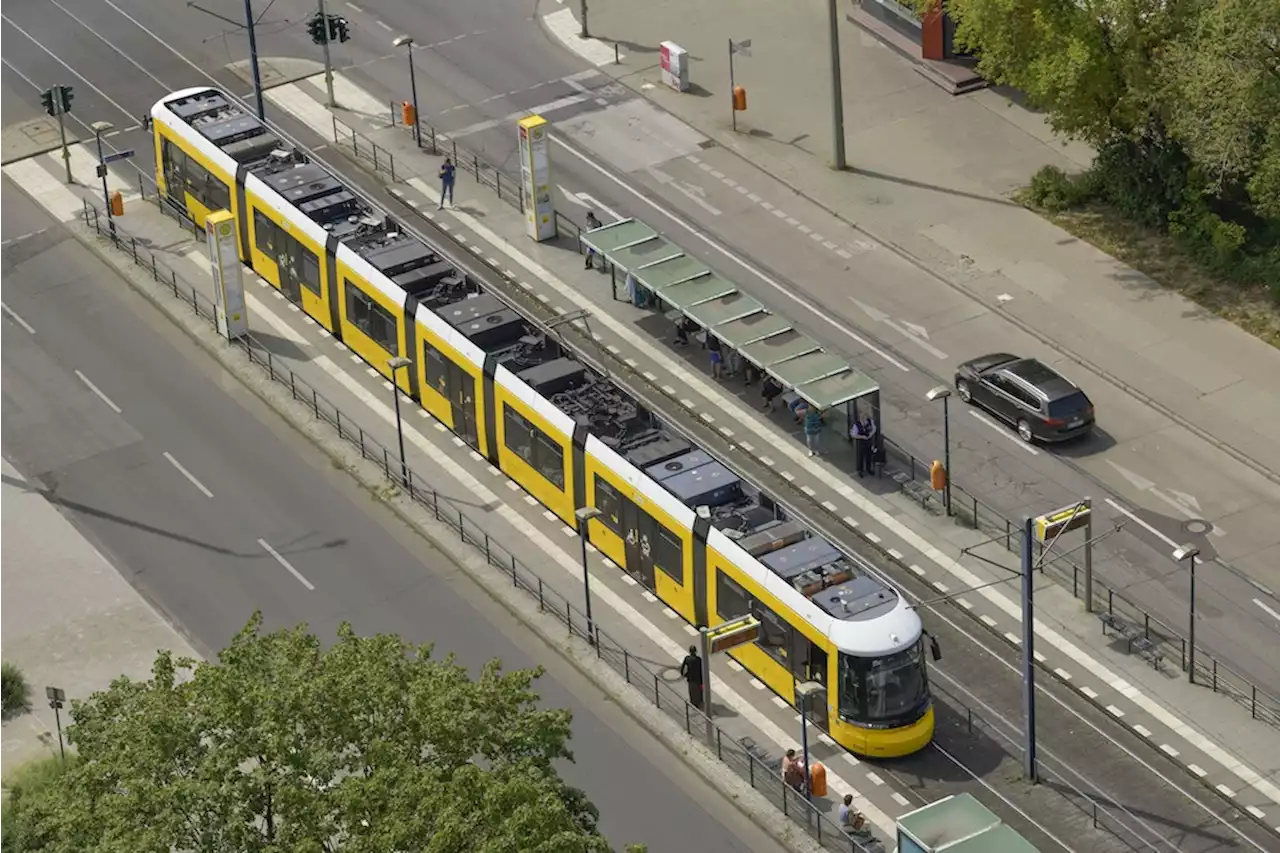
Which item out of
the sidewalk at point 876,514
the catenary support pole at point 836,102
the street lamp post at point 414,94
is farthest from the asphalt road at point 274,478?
the catenary support pole at point 836,102

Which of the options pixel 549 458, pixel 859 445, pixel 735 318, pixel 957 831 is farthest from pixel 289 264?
pixel 957 831

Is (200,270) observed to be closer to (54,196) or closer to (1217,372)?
(54,196)

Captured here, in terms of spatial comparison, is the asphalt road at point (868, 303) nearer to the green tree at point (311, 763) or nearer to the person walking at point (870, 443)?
the person walking at point (870, 443)

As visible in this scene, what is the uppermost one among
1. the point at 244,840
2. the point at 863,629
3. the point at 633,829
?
the point at 244,840

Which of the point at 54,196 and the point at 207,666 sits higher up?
the point at 207,666

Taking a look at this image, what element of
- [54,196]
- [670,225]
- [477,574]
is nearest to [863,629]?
[477,574]

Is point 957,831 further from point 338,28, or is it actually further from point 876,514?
point 338,28
